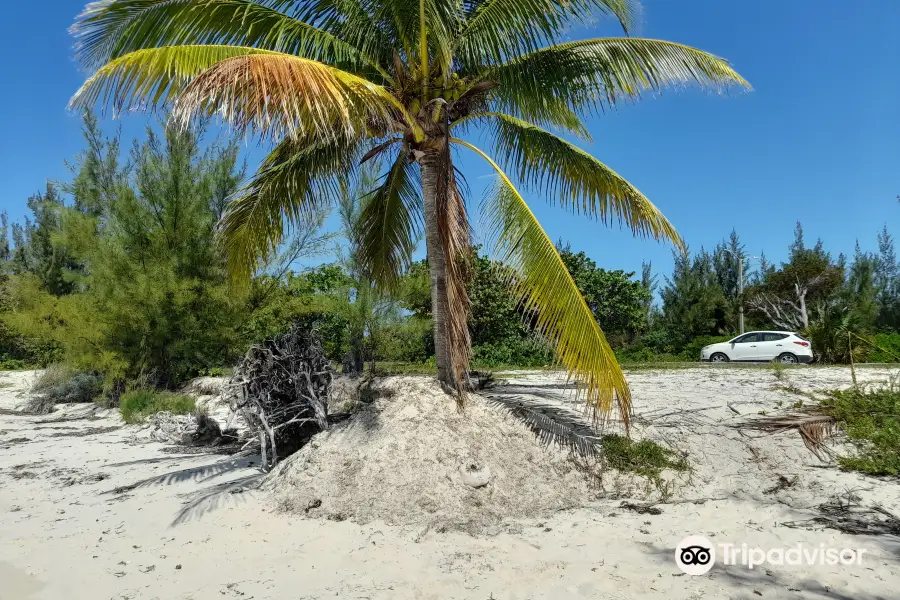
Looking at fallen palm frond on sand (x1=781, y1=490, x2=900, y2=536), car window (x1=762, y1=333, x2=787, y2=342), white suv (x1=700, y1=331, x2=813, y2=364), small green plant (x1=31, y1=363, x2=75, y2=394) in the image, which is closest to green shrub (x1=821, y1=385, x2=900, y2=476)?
fallen palm frond on sand (x1=781, y1=490, x2=900, y2=536)

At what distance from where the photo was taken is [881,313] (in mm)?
33375

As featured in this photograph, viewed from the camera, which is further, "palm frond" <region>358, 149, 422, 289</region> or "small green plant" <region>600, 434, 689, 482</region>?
"palm frond" <region>358, 149, 422, 289</region>

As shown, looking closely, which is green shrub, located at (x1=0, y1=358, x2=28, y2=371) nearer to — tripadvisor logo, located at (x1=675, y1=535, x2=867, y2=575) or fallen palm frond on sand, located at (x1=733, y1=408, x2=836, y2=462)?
fallen palm frond on sand, located at (x1=733, y1=408, x2=836, y2=462)

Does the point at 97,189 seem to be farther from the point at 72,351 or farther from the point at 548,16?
the point at 548,16

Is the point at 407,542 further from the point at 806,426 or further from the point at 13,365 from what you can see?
the point at 13,365

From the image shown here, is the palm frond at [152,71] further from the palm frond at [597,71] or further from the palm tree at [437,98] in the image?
the palm frond at [597,71]

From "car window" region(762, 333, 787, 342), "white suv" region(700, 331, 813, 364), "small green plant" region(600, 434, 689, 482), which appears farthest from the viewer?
"car window" region(762, 333, 787, 342)

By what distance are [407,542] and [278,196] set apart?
4928 mm

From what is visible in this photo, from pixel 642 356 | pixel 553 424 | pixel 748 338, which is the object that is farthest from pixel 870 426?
pixel 642 356

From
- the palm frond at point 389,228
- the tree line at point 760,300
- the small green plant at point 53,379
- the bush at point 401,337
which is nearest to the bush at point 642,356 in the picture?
the tree line at point 760,300

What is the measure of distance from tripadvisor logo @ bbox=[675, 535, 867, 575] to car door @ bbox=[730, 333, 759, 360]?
1705cm

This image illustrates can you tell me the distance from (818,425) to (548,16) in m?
5.74

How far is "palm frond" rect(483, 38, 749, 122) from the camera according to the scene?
691 cm

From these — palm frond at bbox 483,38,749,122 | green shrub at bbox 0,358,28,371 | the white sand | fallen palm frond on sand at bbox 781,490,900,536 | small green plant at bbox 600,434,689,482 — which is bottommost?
the white sand
